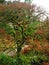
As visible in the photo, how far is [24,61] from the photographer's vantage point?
900cm

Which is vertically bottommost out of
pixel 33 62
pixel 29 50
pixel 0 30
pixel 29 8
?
pixel 33 62

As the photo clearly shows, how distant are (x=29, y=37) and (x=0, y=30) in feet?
4.56

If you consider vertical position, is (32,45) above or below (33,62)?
above

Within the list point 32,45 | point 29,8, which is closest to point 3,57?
point 32,45

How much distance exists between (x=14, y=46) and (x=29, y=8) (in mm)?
1833

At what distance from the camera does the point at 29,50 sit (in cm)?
932

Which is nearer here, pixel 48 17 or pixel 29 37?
pixel 29 37

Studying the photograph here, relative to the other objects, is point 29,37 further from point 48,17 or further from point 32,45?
point 48,17

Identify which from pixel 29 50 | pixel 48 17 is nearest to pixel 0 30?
pixel 29 50

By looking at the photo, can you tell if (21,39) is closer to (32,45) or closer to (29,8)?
(32,45)

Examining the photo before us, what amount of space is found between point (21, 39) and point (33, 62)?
1.32 meters

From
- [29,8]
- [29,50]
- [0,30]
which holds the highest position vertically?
[29,8]

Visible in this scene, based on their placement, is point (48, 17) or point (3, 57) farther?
point (48, 17)

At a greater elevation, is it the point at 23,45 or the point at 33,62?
the point at 23,45
